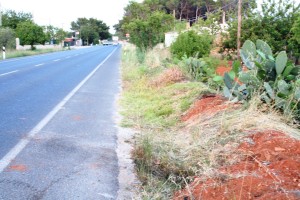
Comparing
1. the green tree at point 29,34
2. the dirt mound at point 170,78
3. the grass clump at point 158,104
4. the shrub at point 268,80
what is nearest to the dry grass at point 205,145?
the shrub at point 268,80

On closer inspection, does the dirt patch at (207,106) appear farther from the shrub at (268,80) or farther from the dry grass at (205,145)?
the dry grass at (205,145)

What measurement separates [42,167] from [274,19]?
19.5 metres

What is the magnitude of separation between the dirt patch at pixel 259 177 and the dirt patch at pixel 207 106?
1957 mm

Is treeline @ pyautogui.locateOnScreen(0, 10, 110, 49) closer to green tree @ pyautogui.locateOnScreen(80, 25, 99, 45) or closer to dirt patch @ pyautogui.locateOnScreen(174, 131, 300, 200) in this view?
green tree @ pyautogui.locateOnScreen(80, 25, 99, 45)

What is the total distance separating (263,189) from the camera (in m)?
3.56

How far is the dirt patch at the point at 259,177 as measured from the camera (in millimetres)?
3537

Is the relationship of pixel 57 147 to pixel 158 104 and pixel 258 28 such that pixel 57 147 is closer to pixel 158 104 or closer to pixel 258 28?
pixel 158 104

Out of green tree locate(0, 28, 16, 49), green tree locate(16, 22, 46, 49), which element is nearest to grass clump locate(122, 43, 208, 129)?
green tree locate(0, 28, 16, 49)

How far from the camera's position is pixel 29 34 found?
56.1 metres

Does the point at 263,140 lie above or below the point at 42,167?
above

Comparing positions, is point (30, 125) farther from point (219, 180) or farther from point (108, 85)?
point (108, 85)

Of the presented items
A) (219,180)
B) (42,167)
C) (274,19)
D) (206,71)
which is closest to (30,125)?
(42,167)

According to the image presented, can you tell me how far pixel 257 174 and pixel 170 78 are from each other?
25.1ft

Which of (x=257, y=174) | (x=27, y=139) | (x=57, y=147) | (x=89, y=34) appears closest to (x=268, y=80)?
(x=257, y=174)
